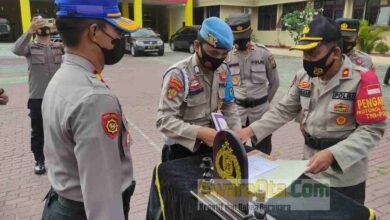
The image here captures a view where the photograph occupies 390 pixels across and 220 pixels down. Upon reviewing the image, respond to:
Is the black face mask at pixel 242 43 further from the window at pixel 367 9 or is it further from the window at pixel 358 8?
the window at pixel 358 8

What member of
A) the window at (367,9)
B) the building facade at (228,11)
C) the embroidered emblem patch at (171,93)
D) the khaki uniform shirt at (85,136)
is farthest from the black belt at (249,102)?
the window at (367,9)

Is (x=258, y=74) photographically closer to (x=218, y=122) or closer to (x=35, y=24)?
(x=218, y=122)

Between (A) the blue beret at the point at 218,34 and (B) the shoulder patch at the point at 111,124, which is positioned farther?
(A) the blue beret at the point at 218,34

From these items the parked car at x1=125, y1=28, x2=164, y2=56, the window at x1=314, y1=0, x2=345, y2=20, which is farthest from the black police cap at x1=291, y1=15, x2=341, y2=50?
the window at x1=314, y1=0, x2=345, y2=20

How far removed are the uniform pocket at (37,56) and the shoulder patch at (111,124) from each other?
3.13 metres

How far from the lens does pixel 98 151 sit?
4.13 ft

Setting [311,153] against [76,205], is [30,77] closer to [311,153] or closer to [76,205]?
[76,205]

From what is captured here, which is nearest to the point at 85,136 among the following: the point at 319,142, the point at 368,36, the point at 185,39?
the point at 319,142

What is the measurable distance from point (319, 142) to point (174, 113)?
0.89m

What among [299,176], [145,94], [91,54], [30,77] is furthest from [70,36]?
[145,94]

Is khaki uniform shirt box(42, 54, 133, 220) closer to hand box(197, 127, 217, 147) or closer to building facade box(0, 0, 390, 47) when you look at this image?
hand box(197, 127, 217, 147)

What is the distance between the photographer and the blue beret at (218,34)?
6.79ft

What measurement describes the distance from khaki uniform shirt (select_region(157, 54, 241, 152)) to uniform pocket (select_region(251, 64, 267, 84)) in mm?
1224

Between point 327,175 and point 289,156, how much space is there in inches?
108
